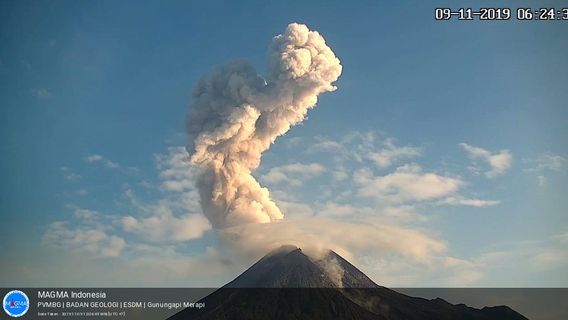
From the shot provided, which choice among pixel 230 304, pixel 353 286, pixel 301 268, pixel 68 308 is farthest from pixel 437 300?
pixel 68 308

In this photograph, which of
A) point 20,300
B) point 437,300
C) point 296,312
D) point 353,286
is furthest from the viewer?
point 437,300

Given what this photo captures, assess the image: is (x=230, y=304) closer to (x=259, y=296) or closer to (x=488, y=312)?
(x=259, y=296)

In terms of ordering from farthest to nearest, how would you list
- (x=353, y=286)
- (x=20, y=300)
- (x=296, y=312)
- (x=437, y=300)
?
(x=437, y=300), (x=353, y=286), (x=296, y=312), (x=20, y=300)

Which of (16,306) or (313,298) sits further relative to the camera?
(313,298)

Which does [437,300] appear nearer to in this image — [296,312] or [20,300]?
[296,312]

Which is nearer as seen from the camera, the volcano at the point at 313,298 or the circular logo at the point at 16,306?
the circular logo at the point at 16,306

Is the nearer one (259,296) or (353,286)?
(259,296)

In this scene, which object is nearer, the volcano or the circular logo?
the circular logo

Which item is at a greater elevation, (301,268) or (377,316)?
(301,268)
